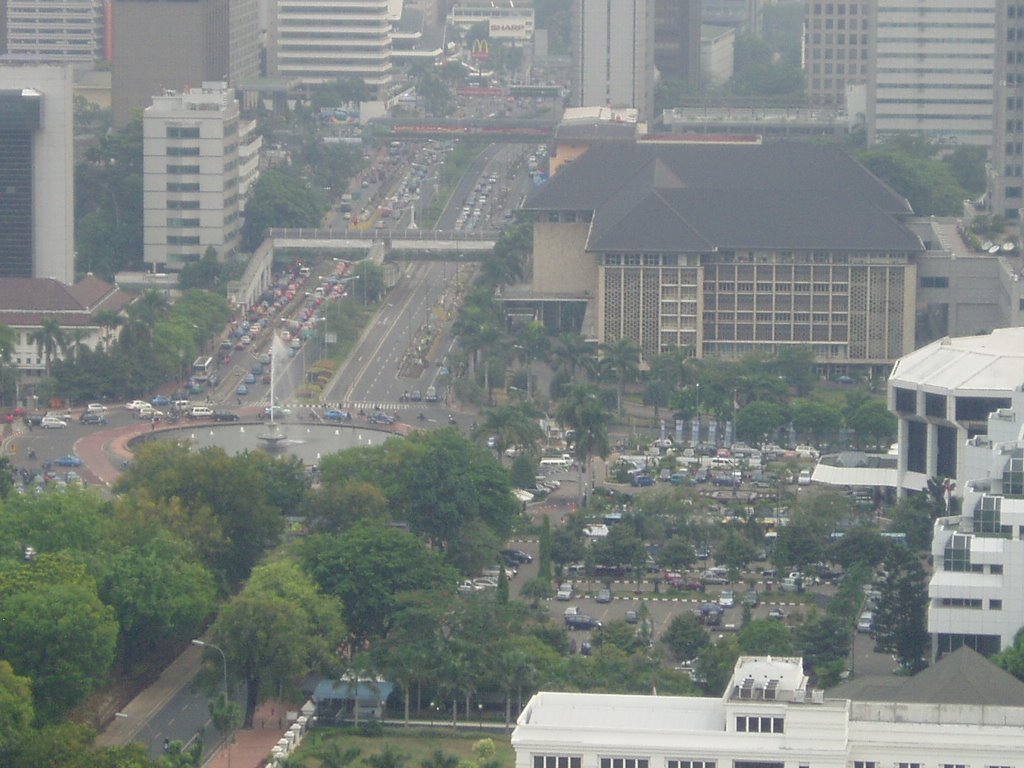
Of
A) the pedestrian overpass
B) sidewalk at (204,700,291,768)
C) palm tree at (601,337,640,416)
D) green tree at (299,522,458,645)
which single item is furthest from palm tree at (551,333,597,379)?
sidewalk at (204,700,291,768)

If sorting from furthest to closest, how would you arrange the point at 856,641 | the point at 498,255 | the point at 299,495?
the point at 498,255 → the point at 299,495 → the point at 856,641

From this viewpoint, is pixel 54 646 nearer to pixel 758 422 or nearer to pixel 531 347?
pixel 758 422

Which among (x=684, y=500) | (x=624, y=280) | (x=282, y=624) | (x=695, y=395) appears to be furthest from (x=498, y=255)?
(x=282, y=624)

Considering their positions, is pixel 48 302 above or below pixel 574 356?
above

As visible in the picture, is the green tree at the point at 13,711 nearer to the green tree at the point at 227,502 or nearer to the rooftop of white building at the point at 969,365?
the green tree at the point at 227,502

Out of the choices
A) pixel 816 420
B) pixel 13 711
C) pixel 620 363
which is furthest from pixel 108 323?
pixel 13 711

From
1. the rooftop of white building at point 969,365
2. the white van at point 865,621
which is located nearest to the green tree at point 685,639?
the white van at point 865,621

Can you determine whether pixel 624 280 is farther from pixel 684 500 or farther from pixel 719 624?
pixel 719 624
